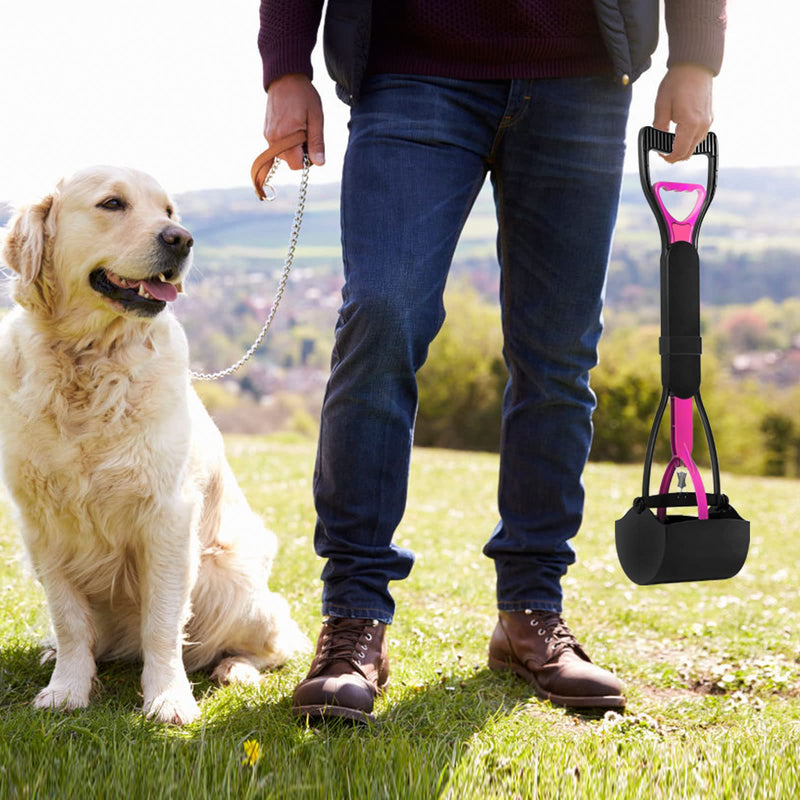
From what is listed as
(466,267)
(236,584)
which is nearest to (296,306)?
(466,267)

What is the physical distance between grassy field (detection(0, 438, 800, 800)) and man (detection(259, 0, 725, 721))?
0.21 m

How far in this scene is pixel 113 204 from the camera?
2.69 m

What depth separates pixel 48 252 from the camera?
2.65 m

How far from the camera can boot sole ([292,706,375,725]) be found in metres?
2.27

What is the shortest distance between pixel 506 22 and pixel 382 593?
170 cm

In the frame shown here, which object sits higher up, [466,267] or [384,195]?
[384,195]

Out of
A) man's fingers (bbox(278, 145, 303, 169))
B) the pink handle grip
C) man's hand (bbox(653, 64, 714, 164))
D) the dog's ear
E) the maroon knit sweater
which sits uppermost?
the maroon knit sweater

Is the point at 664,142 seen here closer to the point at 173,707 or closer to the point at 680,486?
the point at 680,486

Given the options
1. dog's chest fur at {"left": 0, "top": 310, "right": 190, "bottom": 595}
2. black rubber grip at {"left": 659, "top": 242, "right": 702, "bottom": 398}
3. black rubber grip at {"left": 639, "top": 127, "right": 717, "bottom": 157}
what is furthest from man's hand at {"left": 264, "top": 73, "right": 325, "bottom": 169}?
black rubber grip at {"left": 659, "top": 242, "right": 702, "bottom": 398}

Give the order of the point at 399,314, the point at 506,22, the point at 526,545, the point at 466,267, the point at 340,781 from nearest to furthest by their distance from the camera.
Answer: the point at 340,781
the point at 399,314
the point at 506,22
the point at 526,545
the point at 466,267

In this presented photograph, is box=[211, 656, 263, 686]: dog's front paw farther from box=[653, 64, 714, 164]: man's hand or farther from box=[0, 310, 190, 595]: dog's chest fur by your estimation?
box=[653, 64, 714, 164]: man's hand

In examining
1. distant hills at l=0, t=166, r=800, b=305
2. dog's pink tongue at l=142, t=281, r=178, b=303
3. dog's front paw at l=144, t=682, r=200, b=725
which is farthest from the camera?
distant hills at l=0, t=166, r=800, b=305

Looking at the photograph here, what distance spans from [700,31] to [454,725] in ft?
7.06

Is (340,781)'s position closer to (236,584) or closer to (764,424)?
(236,584)
